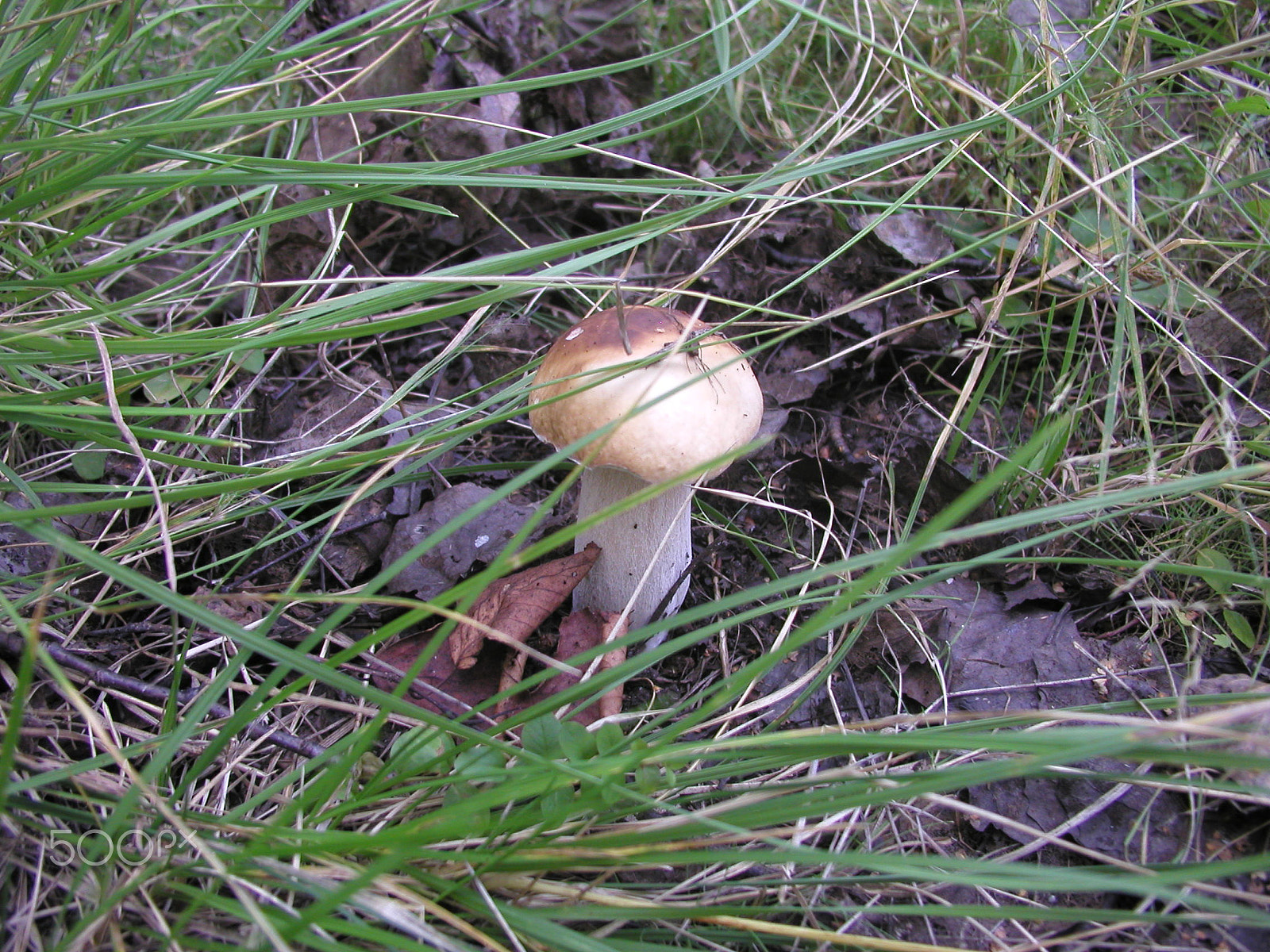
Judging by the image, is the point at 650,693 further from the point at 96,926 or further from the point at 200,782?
the point at 96,926

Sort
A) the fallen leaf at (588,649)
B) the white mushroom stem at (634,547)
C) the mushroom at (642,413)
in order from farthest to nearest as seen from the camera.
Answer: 1. the white mushroom stem at (634,547)
2. the fallen leaf at (588,649)
3. the mushroom at (642,413)

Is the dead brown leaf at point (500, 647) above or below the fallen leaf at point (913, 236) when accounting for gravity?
below

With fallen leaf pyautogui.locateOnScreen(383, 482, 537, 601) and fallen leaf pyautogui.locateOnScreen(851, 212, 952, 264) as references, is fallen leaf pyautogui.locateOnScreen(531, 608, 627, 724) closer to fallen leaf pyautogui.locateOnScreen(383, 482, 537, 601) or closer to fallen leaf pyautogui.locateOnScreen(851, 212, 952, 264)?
fallen leaf pyautogui.locateOnScreen(383, 482, 537, 601)

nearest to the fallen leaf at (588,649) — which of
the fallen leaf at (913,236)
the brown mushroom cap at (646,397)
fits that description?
the brown mushroom cap at (646,397)

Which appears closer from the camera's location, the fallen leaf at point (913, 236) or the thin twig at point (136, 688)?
the thin twig at point (136, 688)

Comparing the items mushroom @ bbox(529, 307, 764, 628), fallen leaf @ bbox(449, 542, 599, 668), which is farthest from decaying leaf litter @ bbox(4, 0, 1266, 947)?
mushroom @ bbox(529, 307, 764, 628)

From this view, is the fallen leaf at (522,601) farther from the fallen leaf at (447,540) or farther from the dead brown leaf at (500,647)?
the fallen leaf at (447,540)

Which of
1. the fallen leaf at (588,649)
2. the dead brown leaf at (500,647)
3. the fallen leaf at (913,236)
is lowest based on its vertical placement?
the fallen leaf at (588,649)

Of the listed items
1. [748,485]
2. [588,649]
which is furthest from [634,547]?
[748,485]

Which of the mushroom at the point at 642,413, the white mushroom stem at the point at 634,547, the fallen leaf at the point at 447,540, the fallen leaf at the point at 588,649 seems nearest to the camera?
the mushroom at the point at 642,413
